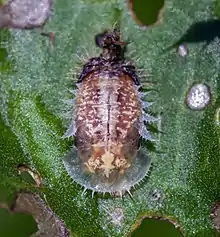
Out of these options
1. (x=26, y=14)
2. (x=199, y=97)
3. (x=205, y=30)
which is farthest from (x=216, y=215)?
(x=26, y=14)

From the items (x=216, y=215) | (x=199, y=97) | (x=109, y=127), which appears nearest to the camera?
(x=109, y=127)

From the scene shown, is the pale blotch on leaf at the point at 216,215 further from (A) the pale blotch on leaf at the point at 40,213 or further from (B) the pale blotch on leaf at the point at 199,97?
(A) the pale blotch on leaf at the point at 40,213

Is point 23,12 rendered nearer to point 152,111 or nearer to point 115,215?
point 152,111

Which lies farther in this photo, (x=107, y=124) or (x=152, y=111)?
(x=152, y=111)

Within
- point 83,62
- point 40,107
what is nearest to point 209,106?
point 83,62

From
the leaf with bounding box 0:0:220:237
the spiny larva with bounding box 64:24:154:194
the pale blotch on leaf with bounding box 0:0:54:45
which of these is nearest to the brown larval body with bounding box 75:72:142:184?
the spiny larva with bounding box 64:24:154:194

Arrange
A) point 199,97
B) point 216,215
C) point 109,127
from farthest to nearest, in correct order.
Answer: point 199,97
point 216,215
point 109,127

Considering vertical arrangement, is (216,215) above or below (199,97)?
below

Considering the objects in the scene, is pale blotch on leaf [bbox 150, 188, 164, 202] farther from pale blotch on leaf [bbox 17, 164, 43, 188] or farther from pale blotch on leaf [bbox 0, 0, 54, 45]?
pale blotch on leaf [bbox 0, 0, 54, 45]
